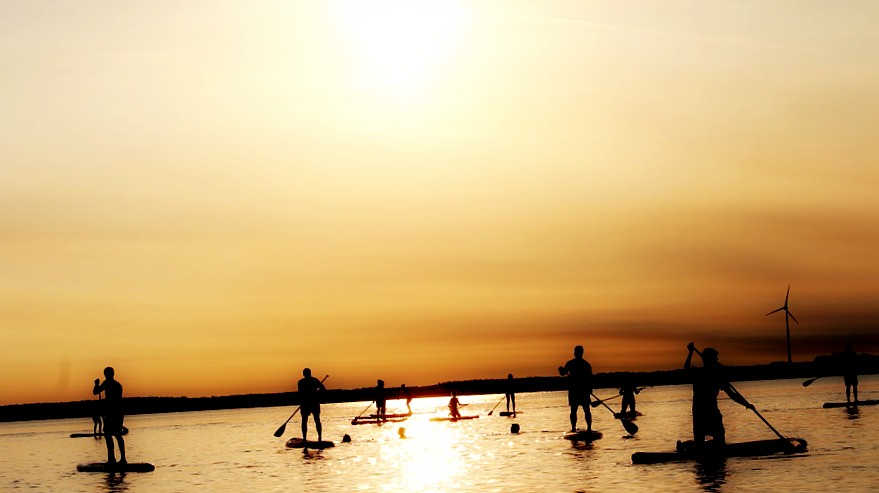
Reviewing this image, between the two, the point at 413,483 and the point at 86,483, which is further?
the point at 86,483

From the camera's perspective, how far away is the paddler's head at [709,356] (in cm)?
2611

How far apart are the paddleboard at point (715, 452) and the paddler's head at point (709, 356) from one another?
223cm

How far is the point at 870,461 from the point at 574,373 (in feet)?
36.0

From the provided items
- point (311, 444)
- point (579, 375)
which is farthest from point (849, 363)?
point (311, 444)

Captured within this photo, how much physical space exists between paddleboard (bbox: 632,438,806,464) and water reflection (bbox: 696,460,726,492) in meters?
0.28

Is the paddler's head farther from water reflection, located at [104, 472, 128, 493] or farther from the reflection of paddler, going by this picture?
the reflection of paddler

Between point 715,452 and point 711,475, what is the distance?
301cm

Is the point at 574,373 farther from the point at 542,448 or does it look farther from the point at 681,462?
the point at 681,462

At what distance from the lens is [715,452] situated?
87.6 ft

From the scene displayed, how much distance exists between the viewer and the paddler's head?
26.1 m

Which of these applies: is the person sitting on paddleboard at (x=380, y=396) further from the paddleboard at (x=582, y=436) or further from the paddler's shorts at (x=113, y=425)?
the paddler's shorts at (x=113, y=425)

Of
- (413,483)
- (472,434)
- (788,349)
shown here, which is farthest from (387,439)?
(788,349)

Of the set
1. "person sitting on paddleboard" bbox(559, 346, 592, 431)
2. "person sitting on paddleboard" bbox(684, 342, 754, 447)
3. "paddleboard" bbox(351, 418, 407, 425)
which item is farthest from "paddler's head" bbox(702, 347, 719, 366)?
"paddleboard" bbox(351, 418, 407, 425)

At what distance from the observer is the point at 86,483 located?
30594 millimetres
